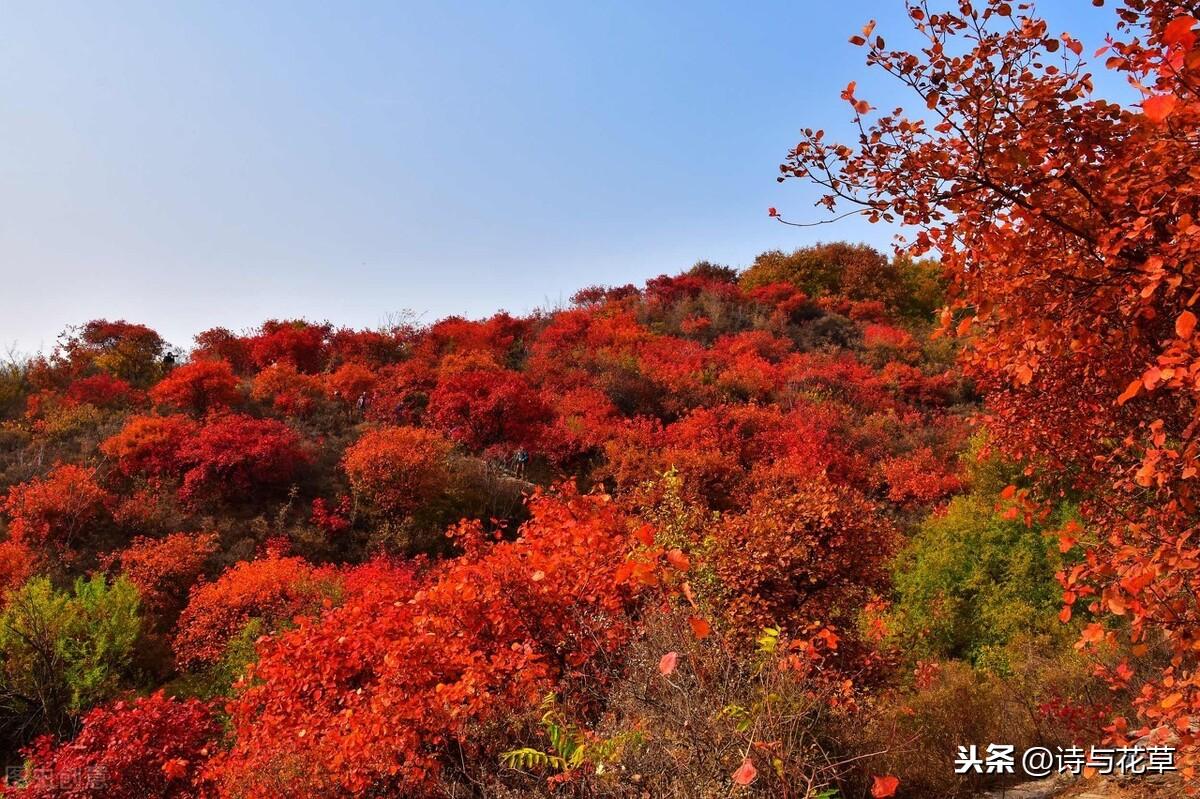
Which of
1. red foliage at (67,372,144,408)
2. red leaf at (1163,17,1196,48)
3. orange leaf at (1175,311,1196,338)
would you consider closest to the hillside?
red foliage at (67,372,144,408)

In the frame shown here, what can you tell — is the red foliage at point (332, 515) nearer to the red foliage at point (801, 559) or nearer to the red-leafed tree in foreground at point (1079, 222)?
the red foliage at point (801, 559)

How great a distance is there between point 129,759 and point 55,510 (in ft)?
32.3

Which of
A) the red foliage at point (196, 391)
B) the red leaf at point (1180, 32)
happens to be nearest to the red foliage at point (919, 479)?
the red leaf at point (1180, 32)

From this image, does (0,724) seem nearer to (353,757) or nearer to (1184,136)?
(353,757)

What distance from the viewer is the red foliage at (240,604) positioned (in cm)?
1180

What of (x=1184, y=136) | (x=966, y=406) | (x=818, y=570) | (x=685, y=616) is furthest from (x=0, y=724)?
(x=966, y=406)

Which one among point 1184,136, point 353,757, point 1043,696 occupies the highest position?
point 1184,136

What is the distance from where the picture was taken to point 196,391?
20656mm

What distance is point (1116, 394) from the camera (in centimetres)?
446

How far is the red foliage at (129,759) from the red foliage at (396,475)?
833 centimetres

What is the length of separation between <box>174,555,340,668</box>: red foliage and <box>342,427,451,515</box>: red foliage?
11.8 feet

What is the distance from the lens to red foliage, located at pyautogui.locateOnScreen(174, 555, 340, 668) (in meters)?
11.8

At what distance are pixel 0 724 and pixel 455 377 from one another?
14.0 metres

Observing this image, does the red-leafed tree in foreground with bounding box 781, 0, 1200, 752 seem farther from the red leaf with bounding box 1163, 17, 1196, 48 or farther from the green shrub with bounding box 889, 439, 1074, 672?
the green shrub with bounding box 889, 439, 1074, 672
